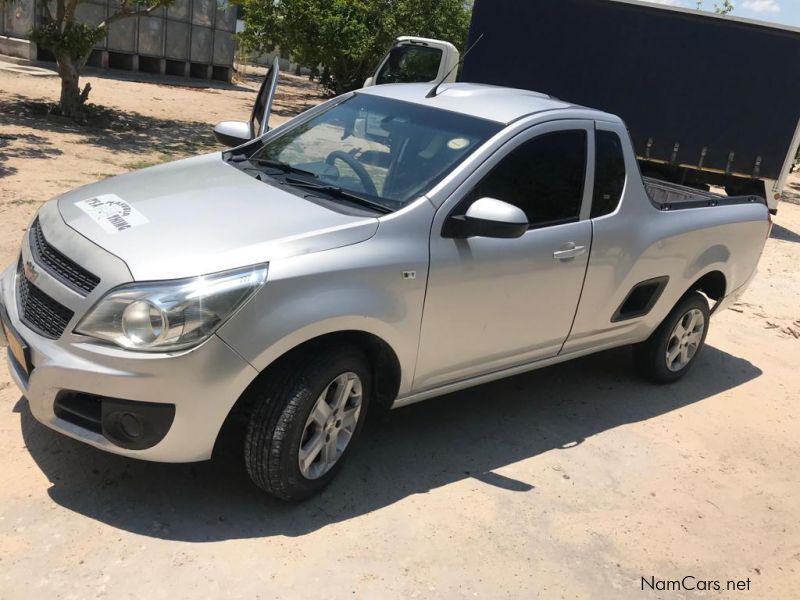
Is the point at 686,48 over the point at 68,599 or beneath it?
over

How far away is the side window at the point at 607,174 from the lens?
440 cm

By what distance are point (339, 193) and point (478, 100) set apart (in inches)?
42.8

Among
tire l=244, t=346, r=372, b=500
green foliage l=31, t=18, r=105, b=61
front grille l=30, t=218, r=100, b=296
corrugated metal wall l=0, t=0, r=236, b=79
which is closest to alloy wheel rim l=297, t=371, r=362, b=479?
tire l=244, t=346, r=372, b=500

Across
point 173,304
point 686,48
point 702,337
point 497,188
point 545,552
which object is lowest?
point 545,552

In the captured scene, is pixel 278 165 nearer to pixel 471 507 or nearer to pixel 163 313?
pixel 163 313

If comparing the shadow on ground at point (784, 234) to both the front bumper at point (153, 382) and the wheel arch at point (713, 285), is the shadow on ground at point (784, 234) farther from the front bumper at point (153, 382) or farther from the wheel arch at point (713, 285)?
the front bumper at point (153, 382)

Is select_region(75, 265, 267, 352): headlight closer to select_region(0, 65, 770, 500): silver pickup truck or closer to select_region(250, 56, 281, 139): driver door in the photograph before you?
select_region(0, 65, 770, 500): silver pickup truck

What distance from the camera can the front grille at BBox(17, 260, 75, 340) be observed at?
303cm

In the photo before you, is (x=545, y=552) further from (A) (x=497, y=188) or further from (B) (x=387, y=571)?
(A) (x=497, y=188)

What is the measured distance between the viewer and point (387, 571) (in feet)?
10.4

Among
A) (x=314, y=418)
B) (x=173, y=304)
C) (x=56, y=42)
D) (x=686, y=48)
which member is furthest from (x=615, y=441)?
(x=56, y=42)

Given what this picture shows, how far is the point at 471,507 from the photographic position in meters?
3.71

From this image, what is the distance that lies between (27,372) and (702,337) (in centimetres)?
447

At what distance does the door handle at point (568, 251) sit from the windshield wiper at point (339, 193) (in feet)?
3.44
